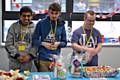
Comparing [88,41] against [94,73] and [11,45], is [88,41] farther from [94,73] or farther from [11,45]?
[11,45]

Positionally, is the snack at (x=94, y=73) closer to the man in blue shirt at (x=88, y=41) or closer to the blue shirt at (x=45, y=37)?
the man in blue shirt at (x=88, y=41)

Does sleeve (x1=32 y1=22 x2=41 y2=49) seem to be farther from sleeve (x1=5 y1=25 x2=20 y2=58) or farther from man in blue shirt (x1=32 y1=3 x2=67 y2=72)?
sleeve (x1=5 y1=25 x2=20 y2=58)

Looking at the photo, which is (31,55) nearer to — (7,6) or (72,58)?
(72,58)

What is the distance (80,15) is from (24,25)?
126cm

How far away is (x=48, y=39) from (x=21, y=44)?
0.33 meters

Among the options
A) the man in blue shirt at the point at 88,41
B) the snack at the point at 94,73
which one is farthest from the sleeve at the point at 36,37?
the snack at the point at 94,73

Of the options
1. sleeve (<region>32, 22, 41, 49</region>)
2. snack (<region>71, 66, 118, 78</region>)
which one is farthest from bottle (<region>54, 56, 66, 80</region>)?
sleeve (<region>32, 22, 41, 49</region>)

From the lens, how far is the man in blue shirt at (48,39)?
11.2ft

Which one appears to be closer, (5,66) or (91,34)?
(91,34)

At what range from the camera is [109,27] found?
15.0 ft

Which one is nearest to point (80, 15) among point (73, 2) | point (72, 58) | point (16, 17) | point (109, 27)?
point (73, 2)

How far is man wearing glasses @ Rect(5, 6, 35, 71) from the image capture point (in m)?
3.42

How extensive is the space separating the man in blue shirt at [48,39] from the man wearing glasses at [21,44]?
0.29 feet

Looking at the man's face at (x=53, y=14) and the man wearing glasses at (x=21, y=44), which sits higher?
the man's face at (x=53, y=14)
